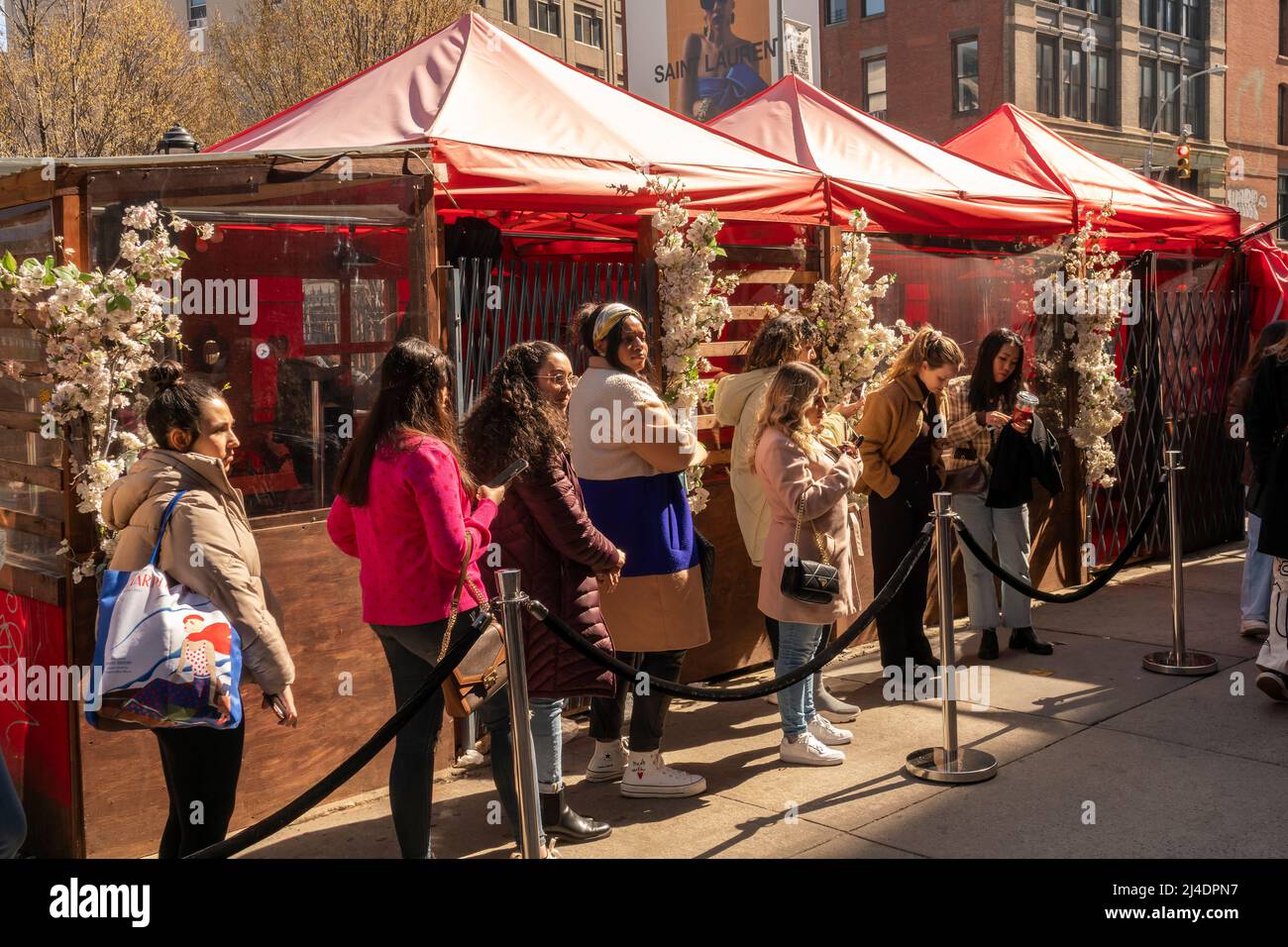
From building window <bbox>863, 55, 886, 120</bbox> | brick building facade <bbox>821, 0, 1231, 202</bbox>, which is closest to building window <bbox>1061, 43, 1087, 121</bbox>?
brick building facade <bbox>821, 0, 1231, 202</bbox>

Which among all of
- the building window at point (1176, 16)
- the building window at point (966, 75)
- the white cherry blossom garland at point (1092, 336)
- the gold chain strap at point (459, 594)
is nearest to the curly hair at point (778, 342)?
the gold chain strap at point (459, 594)

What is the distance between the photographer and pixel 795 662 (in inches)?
216

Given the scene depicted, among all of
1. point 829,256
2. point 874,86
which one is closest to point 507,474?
point 829,256

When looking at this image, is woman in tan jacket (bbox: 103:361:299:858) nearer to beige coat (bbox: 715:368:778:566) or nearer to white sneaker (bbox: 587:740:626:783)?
white sneaker (bbox: 587:740:626:783)

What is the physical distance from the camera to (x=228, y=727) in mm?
3500

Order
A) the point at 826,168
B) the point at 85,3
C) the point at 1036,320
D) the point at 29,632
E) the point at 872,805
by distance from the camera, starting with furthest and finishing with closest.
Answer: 1. the point at 85,3
2. the point at 1036,320
3. the point at 826,168
4. the point at 872,805
5. the point at 29,632

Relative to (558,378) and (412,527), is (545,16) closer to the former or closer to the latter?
(558,378)

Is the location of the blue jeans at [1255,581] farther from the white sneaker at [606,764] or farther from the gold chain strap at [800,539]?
the white sneaker at [606,764]

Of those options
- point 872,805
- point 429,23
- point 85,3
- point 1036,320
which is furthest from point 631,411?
point 429,23

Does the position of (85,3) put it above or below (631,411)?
above

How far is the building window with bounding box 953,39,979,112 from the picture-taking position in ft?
131

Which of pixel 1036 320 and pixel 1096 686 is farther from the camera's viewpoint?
pixel 1036 320
